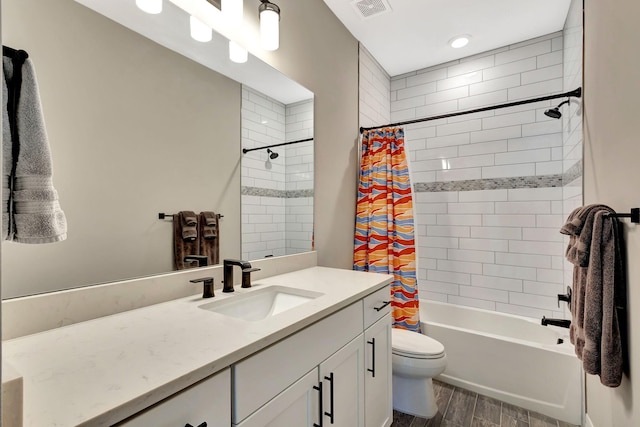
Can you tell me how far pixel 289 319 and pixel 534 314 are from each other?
94.6 inches

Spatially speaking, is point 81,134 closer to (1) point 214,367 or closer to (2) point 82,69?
(2) point 82,69

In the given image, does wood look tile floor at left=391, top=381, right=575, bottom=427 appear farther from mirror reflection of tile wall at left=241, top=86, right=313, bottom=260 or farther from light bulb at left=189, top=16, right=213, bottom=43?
light bulb at left=189, top=16, right=213, bottom=43

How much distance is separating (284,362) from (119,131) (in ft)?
3.10

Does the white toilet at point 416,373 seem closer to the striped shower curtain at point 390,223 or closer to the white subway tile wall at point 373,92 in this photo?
the striped shower curtain at point 390,223

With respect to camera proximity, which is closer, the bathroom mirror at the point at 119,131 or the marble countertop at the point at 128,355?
the marble countertop at the point at 128,355

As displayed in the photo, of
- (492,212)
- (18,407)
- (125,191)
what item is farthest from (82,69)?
(492,212)

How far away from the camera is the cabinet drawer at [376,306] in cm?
147

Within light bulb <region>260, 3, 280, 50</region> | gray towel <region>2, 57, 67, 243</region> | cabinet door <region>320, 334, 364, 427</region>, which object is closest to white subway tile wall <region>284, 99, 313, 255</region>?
light bulb <region>260, 3, 280, 50</region>

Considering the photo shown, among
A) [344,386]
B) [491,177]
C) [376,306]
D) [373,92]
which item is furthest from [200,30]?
[491,177]

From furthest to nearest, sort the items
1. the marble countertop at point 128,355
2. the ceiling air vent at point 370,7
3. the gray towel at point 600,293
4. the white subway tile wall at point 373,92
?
the white subway tile wall at point 373,92 < the ceiling air vent at point 370,7 < the gray towel at point 600,293 < the marble countertop at point 128,355

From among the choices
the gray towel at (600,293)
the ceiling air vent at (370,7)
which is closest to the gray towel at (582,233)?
the gray towel at (600,293)

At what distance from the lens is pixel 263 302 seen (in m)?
1.45

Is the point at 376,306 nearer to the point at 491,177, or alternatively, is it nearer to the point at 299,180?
the point at 299,180

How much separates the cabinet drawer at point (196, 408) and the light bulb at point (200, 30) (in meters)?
1.29
